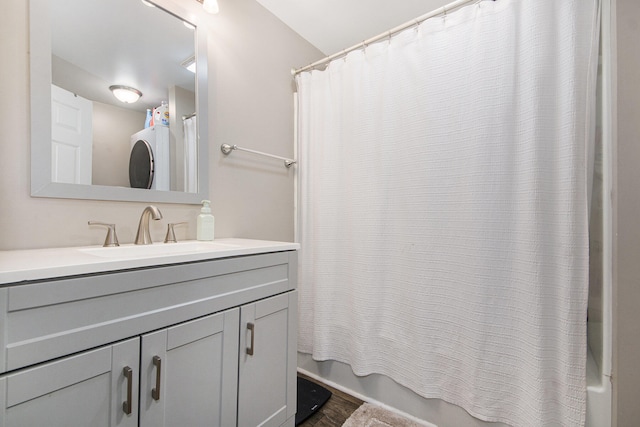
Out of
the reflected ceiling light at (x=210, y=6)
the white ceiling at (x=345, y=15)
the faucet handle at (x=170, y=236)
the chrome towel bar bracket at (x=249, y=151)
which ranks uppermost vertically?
the white ceiling at (x=345, y=15)

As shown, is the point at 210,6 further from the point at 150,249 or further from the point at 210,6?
the point at 150,249

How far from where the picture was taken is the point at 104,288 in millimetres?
702

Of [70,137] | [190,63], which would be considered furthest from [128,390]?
[190,63]

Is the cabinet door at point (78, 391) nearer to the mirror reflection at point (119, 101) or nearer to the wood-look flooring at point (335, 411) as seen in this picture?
the mirror reflection at point (119, 101)

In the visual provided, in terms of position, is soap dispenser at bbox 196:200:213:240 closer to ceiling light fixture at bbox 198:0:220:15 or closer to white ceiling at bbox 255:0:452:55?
ceiling light fixture at bbox 198:0:220:15

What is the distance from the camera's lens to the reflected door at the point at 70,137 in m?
0.99

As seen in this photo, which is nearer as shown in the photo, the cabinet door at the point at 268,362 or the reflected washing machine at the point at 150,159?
the cabinet door at the point at 268,362

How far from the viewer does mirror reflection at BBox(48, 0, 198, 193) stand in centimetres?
102

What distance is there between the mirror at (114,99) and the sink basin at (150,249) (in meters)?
0.22

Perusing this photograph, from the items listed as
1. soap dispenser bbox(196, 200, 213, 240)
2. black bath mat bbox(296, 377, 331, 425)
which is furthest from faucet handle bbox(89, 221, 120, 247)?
black bath mat bbox(296, 377, 331, 425)

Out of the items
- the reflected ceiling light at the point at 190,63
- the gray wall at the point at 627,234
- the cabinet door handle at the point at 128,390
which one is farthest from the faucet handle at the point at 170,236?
the gray wall at the point at 627,234

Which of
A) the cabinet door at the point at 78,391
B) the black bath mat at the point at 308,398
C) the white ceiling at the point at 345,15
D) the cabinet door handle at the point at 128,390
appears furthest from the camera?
the white ceiling at the point at 345,15

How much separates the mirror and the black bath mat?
1228 mm

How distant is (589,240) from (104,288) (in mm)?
1659
